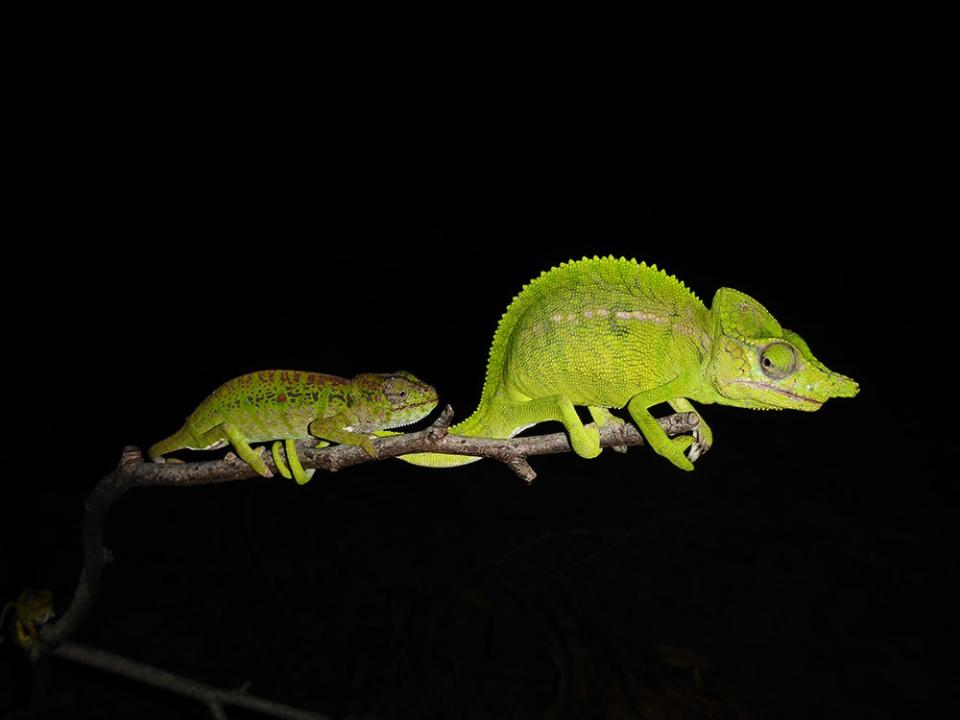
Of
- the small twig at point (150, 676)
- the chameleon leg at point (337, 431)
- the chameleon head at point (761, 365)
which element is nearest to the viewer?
the chameleon head at point (761, 365)

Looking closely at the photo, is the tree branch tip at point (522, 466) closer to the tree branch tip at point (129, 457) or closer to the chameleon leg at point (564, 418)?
the chameleon leg at point (564, 418)

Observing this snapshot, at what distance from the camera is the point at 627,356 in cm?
101

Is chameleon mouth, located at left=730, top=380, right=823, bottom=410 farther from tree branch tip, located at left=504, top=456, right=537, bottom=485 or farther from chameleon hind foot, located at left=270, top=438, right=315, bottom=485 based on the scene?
chameleon hind foot, located at left=270, top=438, right=315, bottom=485

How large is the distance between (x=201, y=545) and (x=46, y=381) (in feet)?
6.27

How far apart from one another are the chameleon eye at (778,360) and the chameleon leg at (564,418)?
24 cm

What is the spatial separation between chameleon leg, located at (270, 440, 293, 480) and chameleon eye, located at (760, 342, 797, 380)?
2.29 feet

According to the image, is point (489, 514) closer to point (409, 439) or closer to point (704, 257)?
point (409, 439)

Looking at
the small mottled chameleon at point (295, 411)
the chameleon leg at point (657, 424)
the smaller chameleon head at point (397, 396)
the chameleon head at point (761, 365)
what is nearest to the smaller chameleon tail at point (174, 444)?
the small mottled chameleon at point (295, 411)

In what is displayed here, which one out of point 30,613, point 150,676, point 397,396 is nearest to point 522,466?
point 397,396

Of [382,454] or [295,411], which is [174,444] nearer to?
[295,411]

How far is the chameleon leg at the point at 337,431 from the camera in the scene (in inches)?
38.1

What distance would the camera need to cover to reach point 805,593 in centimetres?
338

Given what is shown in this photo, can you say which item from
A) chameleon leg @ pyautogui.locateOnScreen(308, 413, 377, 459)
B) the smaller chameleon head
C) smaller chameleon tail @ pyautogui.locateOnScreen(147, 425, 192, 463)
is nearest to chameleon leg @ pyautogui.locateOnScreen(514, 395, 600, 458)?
the smaller chameleon head

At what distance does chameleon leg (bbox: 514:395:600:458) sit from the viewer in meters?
0.92
